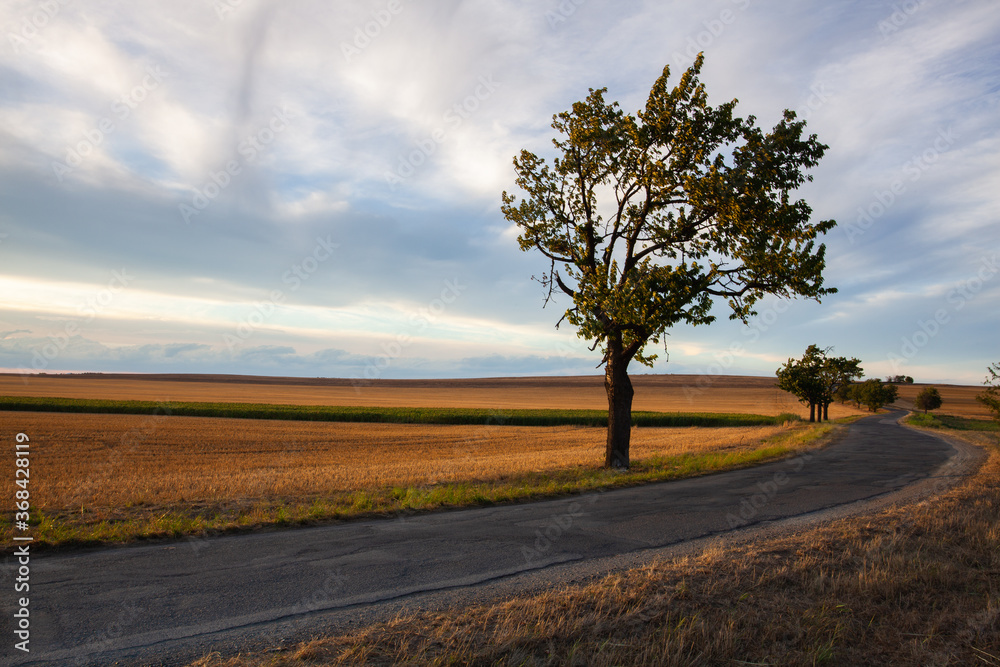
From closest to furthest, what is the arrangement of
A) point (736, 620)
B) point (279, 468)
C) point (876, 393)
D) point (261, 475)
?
point (736, 620), point (261, 475), point (279, 468), point (876, 393)

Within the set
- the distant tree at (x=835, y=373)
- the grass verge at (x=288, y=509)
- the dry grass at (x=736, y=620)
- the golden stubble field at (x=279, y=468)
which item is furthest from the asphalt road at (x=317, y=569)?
the distant tree at (x=835, y=373)

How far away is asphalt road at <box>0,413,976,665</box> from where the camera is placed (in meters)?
5.15

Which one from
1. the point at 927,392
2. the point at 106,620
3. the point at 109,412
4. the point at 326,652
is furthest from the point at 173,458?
the point at 927,392

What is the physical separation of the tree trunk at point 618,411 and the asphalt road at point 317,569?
20.3ft

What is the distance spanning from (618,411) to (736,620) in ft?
46.1

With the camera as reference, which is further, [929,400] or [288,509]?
[929,400]

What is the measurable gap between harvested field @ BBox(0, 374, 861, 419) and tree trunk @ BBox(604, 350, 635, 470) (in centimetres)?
7305

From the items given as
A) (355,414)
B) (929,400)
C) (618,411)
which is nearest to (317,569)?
(618,411)

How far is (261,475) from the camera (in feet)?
55.2

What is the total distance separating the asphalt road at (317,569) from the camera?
16.9 feet

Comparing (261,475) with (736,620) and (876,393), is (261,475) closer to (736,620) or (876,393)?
(736,620)

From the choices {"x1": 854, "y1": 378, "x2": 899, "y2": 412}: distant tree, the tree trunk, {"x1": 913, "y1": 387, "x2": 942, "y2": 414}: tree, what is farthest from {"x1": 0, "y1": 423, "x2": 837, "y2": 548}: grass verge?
{"x1": 913, "y1": 387, "x2": 942, "y2": 414}: tree

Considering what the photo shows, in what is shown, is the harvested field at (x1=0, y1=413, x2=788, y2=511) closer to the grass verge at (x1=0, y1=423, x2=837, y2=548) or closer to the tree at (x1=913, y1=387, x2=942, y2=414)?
the grass verge at (x1=0, y1=423, x2=837, y2=548)

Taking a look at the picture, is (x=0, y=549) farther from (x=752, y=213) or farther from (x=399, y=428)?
(x=399, y=428)
